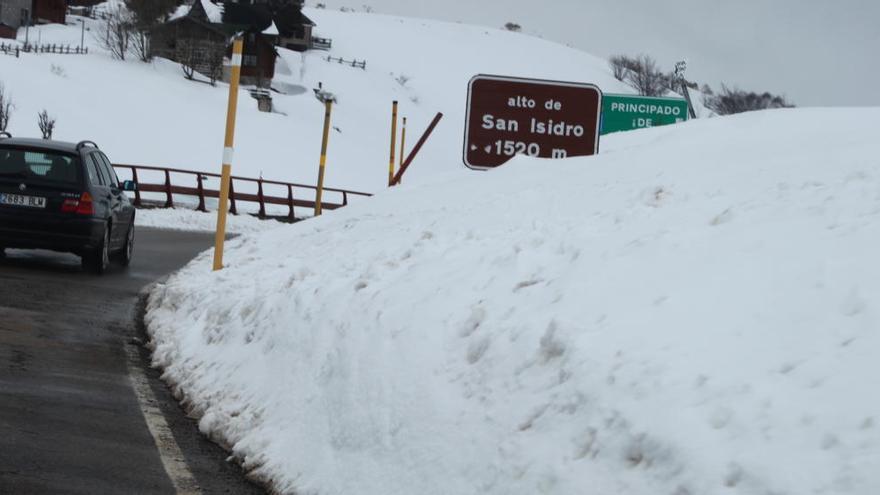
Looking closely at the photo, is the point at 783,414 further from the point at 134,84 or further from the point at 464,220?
the point at 134,84

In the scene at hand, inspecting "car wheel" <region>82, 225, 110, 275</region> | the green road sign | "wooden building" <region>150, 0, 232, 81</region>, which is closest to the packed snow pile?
"car wheel" <region>82, 225, 110, 275</region>

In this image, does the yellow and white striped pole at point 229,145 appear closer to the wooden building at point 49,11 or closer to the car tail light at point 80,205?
the car tail light at point 80,205

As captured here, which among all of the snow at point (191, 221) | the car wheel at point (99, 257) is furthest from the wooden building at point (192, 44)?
the car wheel at point (99, 257)

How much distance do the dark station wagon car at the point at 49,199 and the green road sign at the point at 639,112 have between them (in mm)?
11517

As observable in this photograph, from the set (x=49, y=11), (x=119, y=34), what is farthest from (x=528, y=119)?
(x=49, y=11)

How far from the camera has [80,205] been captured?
51.8 feet

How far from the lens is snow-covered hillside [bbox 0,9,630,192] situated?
6788 cm

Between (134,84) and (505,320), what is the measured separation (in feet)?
254

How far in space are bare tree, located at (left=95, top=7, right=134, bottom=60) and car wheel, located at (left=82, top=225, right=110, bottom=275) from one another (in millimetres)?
75386

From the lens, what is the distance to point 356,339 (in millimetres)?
7164

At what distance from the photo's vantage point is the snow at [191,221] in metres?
29.5

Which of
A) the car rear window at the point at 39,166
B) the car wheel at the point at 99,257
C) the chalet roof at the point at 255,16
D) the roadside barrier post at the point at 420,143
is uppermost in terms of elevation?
the chalet roof at the point at 255,16

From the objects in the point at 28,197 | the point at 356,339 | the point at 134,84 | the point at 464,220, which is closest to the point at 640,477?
the point at 356,339

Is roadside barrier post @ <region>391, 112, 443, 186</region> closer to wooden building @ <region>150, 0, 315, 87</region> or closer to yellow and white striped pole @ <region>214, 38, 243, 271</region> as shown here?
yellow and white striped pole @ <region>214, 38, 243, 271</region>
